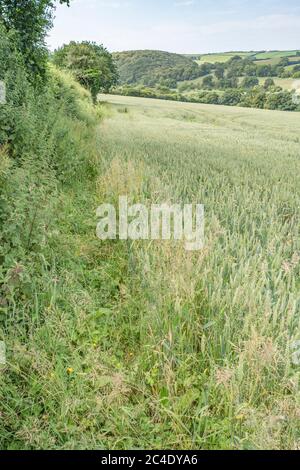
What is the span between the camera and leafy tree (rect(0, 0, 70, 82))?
734cm

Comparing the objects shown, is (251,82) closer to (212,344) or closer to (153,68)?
(153,68)

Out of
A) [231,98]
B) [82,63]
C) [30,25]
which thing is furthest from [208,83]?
[30,25]

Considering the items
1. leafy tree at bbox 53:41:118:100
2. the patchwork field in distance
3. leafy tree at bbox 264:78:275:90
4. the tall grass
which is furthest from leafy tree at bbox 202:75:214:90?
the tall grass

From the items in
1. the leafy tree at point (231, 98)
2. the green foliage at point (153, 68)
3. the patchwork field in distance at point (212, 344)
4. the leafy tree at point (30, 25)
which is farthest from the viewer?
the green foliage at point (153, 68)

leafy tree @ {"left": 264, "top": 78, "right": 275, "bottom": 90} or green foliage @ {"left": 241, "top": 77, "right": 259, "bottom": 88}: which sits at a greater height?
green foliage @ {"left": 241, "top": 77, "right": 259, "bottom": 88}

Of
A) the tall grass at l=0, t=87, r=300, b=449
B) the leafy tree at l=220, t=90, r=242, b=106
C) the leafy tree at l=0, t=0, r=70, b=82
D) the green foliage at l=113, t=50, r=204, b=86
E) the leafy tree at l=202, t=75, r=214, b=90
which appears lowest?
the tall grass at l=0, t=87, r=300, b=449

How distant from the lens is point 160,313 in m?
2.67

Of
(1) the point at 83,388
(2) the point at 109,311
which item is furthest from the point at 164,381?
(2) the point at 109,311

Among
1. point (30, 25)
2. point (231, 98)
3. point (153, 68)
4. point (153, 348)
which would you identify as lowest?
point (153, 348)

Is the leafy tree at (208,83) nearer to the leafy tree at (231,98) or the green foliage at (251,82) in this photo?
the leafy tree at (231,98)

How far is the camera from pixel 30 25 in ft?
25.3

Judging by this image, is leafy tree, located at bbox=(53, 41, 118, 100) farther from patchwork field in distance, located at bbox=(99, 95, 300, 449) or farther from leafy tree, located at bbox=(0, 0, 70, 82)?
patchwork field in distance, located at bbox=(99, 95, 300, 449)

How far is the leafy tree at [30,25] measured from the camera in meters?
7.34

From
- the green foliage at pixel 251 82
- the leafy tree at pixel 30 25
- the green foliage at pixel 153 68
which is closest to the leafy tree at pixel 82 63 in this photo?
the leafy tree at pixel 30 25
